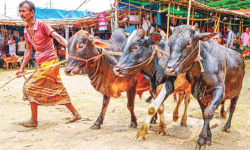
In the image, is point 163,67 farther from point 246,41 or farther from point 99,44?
point 246,41

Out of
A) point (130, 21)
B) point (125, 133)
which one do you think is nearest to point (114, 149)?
point (125, 133)

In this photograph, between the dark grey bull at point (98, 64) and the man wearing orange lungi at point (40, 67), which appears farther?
the man wearing orange lungi at point (40, 67)

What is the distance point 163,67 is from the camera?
3.35 metres

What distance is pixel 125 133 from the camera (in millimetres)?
3547

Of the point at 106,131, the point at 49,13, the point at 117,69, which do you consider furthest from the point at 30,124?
the point at 49,13

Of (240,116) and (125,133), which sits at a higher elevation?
(125,133)

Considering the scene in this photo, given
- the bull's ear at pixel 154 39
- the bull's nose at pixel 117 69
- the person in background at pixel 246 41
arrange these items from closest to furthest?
the bull's nose at pixel 117 69 < the bull's ear at pixel 154 39 < the person in background at pixel 246 41

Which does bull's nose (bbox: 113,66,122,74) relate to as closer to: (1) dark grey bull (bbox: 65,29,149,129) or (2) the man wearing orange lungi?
(1) dark grey bull (bbox: 65,29,149,129)

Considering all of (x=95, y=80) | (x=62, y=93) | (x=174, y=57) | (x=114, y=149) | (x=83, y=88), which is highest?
(x=174, y=57)

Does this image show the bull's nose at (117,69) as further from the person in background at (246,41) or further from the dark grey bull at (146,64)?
the person in background at (246,41)

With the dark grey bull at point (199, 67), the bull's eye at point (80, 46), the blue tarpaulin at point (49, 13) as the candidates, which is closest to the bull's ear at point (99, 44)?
the bull's eye at point (80, 46)

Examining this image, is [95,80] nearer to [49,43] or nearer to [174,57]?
[49,43]

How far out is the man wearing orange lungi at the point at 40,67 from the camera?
3.80m

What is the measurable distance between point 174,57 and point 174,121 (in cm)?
252
